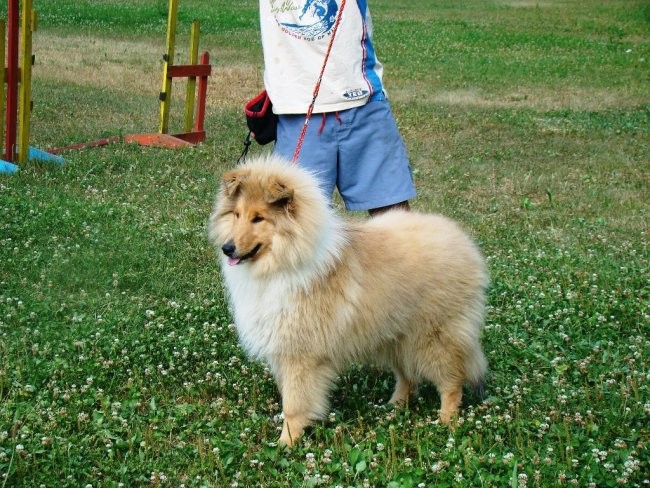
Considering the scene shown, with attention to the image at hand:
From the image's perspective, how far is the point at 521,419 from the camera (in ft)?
15.2

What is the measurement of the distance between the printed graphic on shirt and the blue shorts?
48cm

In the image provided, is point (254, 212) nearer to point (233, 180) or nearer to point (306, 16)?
point (233, 180)

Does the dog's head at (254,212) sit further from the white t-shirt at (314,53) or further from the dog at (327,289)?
the white t-shirt at (314,53)

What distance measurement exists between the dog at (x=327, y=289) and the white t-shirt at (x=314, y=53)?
866 millimetres

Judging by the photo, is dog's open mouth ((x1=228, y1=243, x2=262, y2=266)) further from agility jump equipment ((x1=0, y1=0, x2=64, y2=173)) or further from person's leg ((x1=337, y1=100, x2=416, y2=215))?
agility jump equipment ((x1=0, y1=0, x2=64, y2=173))

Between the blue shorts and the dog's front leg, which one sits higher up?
the blue shorts

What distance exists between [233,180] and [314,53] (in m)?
1.23

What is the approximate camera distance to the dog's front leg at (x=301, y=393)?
4.60m

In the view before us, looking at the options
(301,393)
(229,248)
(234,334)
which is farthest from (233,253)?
(234,334)

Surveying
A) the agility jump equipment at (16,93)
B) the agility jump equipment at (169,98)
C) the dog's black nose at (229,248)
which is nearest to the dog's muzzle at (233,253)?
the dog's black nose at (229,248)

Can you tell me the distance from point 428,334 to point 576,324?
1662mm

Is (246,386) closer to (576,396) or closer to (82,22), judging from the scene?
(576,396)

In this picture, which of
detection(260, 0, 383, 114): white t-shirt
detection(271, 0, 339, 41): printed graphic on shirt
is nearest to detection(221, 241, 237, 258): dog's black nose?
detection(260, 0, 383, 114): white t-shirt

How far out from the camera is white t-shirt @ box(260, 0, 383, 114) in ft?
17.5
